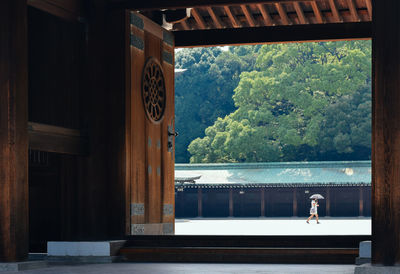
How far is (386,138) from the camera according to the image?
25.3 feet

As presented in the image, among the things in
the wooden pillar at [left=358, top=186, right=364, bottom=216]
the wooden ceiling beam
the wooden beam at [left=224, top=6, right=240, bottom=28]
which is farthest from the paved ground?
the wooden pillar at [left=358, top=186, right=364, bottom=216]

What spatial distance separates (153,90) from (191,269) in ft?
15.2

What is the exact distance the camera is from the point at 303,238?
34.3ft

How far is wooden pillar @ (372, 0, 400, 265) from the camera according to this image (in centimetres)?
761

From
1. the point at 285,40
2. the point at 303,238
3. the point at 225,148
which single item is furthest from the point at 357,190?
the point at 303,238

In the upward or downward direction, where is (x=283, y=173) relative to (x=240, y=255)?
upward

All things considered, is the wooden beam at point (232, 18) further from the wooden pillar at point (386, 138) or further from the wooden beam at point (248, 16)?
the wooden pillar at point (386, 138)

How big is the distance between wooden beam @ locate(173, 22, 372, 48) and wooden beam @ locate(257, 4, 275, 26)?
150 millimetres

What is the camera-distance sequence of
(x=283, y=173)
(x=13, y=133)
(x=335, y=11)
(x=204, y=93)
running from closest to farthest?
1. (x=13, y=133)
2. (x=335, y=11)
3. (x=283, y=173)
4. (x=204, y=93)

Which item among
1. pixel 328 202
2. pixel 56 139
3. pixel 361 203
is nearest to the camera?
pixel 56 139

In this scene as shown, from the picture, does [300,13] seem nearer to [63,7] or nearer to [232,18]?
[232,18]

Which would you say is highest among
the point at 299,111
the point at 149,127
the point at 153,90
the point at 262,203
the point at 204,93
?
the point at 204,93

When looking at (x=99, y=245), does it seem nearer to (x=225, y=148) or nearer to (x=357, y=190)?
(x=357, y=190)

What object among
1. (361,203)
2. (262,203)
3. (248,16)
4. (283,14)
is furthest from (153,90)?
(262,203)
